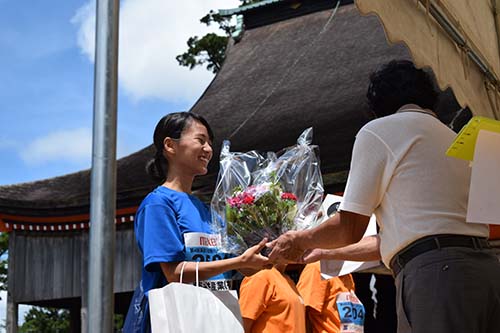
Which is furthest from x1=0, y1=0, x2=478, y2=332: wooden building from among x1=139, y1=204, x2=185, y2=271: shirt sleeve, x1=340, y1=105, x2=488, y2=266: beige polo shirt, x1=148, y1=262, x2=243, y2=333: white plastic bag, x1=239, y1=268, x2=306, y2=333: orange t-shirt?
x1=340, y1=105, x2=488, y2=266: beige polo shirt

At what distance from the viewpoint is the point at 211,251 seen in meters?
2.56

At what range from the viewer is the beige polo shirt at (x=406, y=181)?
2.03 metres

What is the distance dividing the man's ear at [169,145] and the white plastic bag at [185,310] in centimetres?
59

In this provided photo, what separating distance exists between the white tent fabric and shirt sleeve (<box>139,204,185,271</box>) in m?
0.93

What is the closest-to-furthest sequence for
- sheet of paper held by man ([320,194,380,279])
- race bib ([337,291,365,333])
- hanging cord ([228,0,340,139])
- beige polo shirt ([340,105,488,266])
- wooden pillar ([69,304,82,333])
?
beige polo shirt ([340,105,488,266]) < sheet of paper held by man ([320,194,380,279]) < race bib ([337,291,365,333]) < hanging cord ([228,0,340,139]) < wooden pillar ([69,304,82,333])

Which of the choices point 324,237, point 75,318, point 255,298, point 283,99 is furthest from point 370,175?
point 75,318

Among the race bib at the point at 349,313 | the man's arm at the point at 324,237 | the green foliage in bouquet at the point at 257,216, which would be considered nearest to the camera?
the man's arm at the point at 324,237

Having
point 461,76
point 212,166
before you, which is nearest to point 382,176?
point 461,76

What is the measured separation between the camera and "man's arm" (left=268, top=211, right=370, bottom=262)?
216 cm

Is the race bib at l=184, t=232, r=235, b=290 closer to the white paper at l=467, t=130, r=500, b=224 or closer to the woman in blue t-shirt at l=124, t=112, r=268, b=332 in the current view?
the woman in blue t-shirt at l=124, t=112, r=268, b=332

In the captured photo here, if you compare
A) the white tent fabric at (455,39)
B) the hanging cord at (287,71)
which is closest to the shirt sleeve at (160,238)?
the white tent fabric at (455,39)

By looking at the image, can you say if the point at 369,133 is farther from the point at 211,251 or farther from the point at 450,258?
the point at 211,251

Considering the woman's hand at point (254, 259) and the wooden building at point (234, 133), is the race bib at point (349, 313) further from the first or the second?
the wooden building at point (234, 133)

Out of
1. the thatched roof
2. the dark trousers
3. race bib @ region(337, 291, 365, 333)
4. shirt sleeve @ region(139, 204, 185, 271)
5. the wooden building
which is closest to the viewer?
the dark trousers
